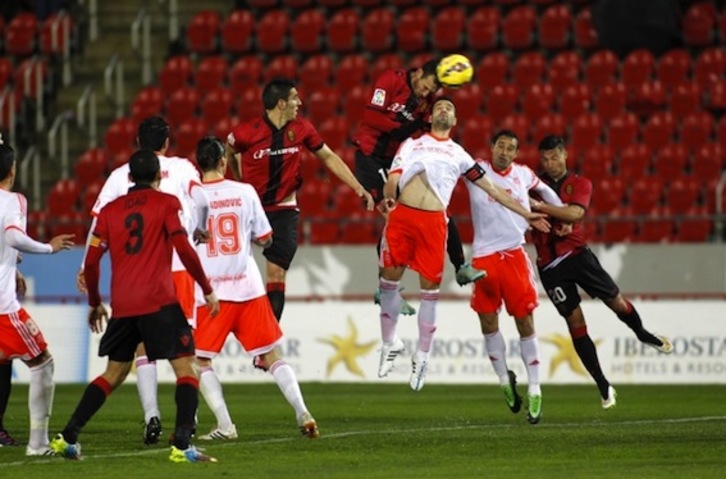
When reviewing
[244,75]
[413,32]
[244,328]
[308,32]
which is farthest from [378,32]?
[244,328]

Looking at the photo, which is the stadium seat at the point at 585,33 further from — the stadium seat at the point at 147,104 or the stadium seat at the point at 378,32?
the stadium seat at the point at 147,104

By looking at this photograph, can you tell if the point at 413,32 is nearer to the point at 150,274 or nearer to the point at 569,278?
the point at 569,278

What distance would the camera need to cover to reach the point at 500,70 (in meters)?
27.6

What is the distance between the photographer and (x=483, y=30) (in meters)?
28.3

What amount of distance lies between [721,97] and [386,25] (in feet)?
19.5

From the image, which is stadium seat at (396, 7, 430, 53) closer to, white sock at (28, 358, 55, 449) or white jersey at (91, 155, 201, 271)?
white jersey at (91, 155, 201, 271)

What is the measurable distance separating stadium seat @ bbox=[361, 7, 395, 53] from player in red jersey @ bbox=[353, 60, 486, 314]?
12.5 metres

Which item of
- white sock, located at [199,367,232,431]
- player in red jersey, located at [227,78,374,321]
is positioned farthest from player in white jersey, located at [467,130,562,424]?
white sock, located at [199,367,232,431]

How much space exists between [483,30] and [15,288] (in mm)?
16318

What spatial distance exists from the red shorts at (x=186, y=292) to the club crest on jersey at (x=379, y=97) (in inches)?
129

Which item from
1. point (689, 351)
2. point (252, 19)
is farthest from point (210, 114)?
point (689, 351)

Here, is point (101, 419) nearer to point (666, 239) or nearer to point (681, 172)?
point (666, 239)

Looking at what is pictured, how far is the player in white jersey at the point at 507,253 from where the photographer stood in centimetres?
1557

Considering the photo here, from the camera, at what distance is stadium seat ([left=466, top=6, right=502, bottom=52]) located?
2831cm
